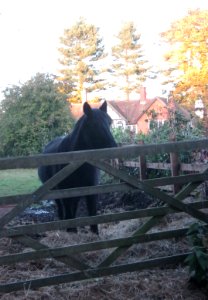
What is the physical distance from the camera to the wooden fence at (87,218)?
432 centimetres

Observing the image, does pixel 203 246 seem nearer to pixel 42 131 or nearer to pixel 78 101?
pixel 42 131

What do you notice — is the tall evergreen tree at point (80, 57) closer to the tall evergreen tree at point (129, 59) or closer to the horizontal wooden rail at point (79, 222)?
the tall evergreen tree at point (129, 59)

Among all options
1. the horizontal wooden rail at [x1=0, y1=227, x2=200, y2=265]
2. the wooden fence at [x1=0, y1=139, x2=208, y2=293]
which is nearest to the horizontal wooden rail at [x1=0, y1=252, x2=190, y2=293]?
the wooden fence at [x1=0, y1=139, x2=208, y2=293]

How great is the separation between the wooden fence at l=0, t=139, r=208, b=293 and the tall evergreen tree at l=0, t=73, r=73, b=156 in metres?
26.9

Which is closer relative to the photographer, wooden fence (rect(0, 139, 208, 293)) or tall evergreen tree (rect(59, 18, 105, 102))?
wooden fence (rect(0, 139, 208, 293))

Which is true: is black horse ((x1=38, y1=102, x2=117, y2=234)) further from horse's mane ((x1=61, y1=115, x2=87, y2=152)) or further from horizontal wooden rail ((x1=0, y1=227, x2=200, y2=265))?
horizontal wooden rail ((x1=0, y1=227, x2=200, y2=265))

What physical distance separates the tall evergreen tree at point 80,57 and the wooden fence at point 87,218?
46.0m

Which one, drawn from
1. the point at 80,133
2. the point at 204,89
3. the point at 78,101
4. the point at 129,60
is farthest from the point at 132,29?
the point at 80,133

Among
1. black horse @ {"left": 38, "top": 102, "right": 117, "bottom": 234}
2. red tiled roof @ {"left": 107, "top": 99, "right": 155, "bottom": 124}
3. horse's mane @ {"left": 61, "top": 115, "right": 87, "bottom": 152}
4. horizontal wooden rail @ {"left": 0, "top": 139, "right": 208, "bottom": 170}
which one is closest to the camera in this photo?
horizontal wooden rail @ {"left": 0, "top": 139, "right": 208, "bottom": 170}

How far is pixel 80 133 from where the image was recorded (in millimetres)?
7102

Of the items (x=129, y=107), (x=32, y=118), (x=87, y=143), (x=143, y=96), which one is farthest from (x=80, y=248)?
(x=129, y=107)

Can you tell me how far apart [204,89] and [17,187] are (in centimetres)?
Result: 1808

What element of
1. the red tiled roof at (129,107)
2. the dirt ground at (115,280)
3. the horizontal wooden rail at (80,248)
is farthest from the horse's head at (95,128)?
the red tiled roof at (129,107)

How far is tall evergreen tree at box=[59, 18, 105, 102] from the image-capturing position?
169 ft
